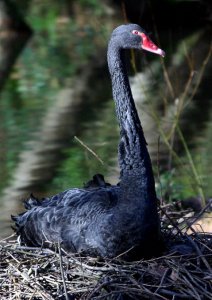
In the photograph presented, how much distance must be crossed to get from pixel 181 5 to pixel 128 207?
52.8 feet

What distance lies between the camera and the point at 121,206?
485 centimetres

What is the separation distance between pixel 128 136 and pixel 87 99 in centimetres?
810

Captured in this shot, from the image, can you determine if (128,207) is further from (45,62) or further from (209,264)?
(45,62)

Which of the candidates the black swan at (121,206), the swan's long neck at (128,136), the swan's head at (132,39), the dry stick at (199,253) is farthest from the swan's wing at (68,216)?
the swan's head at (132,39)

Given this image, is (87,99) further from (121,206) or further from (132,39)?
(121,206)

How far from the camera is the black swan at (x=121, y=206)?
4789mm

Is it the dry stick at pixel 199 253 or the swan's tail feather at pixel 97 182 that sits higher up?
the swan's tail feather at pixel 97 182

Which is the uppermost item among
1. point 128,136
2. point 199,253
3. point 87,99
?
point 128,136

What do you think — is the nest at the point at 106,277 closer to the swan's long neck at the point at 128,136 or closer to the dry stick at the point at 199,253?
the dry stick at the point at 199,253

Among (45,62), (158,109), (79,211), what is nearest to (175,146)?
(158,109)

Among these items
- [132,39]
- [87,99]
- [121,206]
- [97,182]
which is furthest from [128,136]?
[87,99]

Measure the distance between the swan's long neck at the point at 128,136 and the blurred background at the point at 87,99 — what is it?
31.1 inches

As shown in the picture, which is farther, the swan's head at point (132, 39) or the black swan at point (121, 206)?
the swan's head at point (132, 39)

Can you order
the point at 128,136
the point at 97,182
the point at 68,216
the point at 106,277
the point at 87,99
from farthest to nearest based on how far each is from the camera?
the point at 87,99 → the point at 97,182 → the point at 68,216 → the point at 128,136 → the point at 106,277
